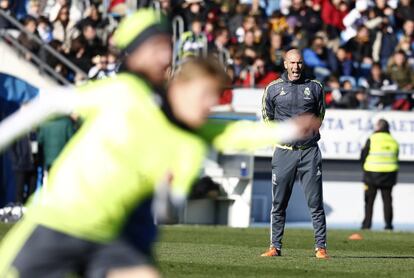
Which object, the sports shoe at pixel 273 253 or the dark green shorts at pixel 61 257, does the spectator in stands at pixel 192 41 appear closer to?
the sports shoe at pixel 273 253

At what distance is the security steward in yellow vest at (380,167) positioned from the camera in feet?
76.6

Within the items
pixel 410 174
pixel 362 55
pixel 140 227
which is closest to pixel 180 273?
pixel 140 227

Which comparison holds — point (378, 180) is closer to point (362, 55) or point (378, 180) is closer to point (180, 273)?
point (362, 55)

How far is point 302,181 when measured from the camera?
14984mm

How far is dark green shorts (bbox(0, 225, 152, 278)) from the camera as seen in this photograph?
603cm

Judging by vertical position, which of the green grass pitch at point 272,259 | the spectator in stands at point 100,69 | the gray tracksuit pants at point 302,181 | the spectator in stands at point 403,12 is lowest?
the green grass pitch at point 272,259

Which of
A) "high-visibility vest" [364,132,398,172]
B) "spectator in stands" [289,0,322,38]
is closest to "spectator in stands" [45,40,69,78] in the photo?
"spectator in stands" [289,0,322,38]

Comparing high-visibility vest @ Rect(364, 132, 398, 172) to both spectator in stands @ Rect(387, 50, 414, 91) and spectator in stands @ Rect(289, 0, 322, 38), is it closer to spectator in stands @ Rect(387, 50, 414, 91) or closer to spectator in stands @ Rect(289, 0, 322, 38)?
spectator in stands @ Rect(387, 50, 414, 91)

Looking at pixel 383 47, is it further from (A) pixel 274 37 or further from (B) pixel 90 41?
(B) pixel 90 41

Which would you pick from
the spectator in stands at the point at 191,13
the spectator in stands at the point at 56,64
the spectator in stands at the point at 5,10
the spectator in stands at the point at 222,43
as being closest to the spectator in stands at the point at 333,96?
the spectator in stands at the point at 222,43

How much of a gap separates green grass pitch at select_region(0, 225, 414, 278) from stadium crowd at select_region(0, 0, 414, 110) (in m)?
4.69

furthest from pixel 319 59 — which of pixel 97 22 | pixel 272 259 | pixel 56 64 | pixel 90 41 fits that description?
pixel 272 259

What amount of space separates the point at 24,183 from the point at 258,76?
18.3ft

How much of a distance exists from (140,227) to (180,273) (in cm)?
632
